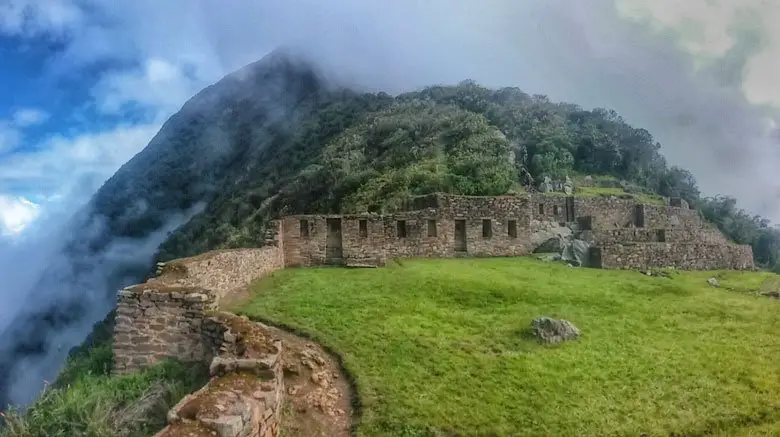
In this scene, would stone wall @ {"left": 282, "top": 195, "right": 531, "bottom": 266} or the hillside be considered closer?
stone wall @ {"left": 282, "top": 195, "right": 531, "bottom": 266}

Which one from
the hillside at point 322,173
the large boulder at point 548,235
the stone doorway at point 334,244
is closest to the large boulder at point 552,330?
the stone doorway at point 334,244

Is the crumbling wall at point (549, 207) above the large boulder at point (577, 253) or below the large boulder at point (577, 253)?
above

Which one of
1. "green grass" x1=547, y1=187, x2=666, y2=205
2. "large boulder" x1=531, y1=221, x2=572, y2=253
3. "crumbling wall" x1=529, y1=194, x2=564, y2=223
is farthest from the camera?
"green grass" x1=547, y1=187, x2=666, y2=205

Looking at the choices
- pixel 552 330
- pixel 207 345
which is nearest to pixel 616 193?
pixel 552 330

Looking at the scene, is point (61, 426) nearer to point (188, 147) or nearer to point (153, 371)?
point (153, 371)

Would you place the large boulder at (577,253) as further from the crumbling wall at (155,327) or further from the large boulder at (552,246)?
the crumbling wall at (155,327)

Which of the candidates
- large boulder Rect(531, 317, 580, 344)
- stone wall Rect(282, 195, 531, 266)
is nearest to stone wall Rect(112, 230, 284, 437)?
stone wall Rect(282, 195, 531, 266)

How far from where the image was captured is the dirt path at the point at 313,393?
902 centimetres

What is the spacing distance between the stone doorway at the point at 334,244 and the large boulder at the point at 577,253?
8.85 metres

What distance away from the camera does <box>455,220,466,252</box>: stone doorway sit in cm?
2356

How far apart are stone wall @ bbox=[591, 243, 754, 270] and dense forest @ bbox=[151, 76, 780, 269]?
11.3m

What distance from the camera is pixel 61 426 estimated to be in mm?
8062

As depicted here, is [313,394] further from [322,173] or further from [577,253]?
[322,173]

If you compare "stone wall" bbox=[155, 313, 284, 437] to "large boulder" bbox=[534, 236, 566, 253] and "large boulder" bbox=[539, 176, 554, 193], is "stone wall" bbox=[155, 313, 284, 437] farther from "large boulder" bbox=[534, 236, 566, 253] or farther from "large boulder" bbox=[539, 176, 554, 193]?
"large boulder" bbox=[539, 176, 554, 193]
